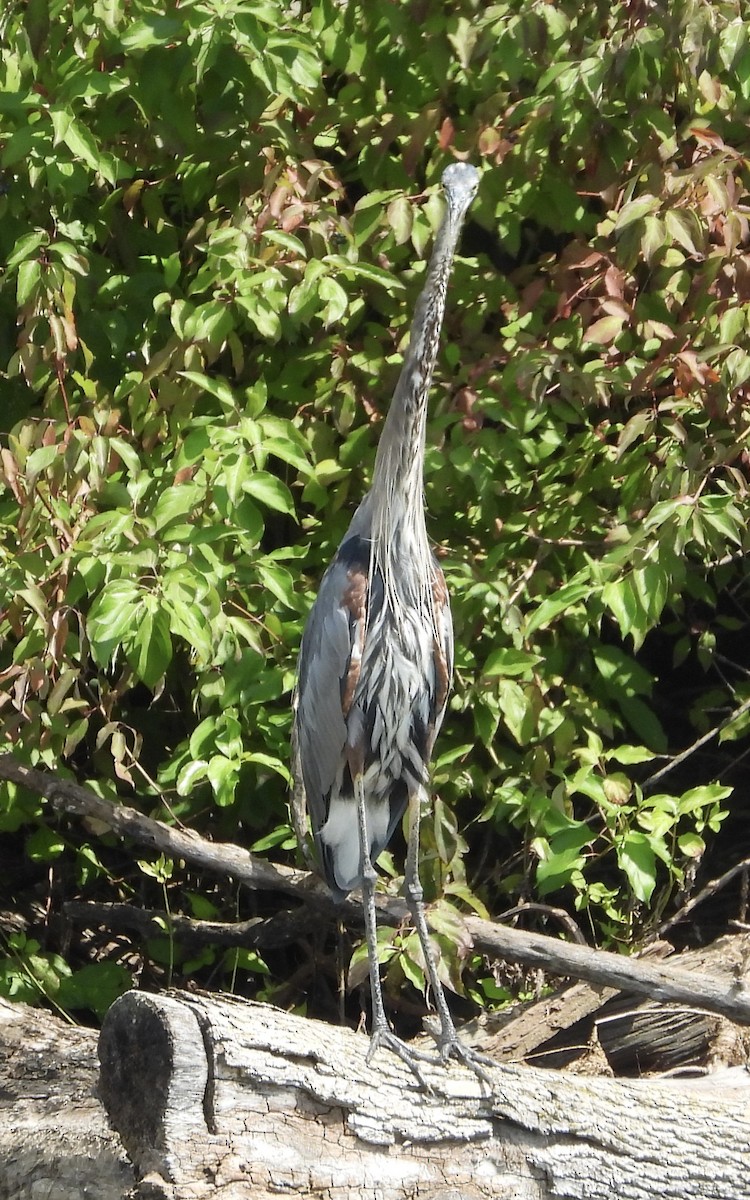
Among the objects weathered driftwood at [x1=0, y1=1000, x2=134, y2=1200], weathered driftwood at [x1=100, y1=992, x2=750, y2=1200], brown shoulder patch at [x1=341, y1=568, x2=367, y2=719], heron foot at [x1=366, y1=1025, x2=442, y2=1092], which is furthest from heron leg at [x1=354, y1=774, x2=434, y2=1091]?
weathered driftwood at [x1=0, y1=1000, x2=134, y2=1200]

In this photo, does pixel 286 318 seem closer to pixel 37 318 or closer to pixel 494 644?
pixel 37 318

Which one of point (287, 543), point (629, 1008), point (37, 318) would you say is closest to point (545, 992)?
point (629, 1008)

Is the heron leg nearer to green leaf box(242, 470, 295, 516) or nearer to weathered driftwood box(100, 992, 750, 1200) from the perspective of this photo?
weathered driftwood box(100, 992, 750, 1200)

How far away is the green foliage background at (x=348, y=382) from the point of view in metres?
2.78

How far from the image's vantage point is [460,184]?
8.50 feet

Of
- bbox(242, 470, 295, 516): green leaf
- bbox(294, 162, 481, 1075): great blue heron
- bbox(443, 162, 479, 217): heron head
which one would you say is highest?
bbox(443, 162, 479, 217): heron head

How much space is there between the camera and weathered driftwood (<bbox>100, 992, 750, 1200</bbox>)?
2.03 meters

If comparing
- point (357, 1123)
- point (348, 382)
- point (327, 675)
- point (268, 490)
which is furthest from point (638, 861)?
point (348, 382)

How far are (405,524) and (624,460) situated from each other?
66 cm

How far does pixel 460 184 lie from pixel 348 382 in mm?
791

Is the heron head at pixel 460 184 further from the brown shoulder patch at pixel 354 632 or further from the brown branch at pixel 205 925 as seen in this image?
the brown branch at pixel 205 925

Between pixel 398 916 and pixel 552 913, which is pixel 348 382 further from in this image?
pixel 552 913

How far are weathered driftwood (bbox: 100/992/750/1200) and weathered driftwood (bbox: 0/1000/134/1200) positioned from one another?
0.47ft

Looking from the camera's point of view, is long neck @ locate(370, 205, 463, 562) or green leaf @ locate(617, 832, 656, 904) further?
green leaf @ locate(617, 832, 656, 904)
